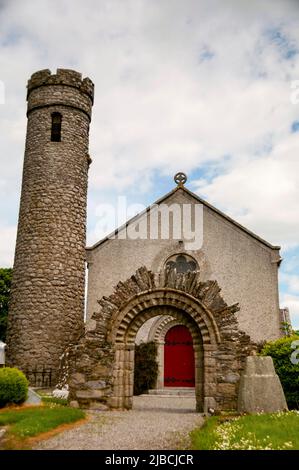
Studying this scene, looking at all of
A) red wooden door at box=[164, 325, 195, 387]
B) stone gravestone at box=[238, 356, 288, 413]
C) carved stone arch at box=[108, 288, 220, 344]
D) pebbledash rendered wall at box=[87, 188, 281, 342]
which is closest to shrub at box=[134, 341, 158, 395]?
red wooden door at box=[164, 325, 195, 387]

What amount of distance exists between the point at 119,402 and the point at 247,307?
7875mm

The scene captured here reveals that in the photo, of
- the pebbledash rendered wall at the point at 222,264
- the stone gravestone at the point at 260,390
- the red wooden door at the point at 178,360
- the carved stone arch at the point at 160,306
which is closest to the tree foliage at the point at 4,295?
the pebbledash rendered wall at the point at 222,264

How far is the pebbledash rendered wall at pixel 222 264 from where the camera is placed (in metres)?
18.1

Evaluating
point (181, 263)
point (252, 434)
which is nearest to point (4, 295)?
point (181, 263)

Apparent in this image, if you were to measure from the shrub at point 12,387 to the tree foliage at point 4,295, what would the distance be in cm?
1555

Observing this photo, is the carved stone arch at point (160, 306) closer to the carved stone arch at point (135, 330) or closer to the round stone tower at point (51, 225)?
the carved stone arch at point (135, 330)

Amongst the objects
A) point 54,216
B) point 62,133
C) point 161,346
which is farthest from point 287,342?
point 62,133

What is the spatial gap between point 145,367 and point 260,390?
31.0 ft

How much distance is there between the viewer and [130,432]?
27.9 ft

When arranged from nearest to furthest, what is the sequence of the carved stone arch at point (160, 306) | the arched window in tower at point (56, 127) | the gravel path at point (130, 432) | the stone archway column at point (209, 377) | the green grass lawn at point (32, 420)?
the gravel path at point (130, 432)
the green grass lawn at point (32, 420)
the stone archway column at point (209, 377)
the carved stone arch at point (160, 306)
the arched window in tower at point (56, 127)

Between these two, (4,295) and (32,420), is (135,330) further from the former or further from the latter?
(4,295)

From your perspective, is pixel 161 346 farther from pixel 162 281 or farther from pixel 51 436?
pixel 51 436

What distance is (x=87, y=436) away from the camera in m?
7.96
